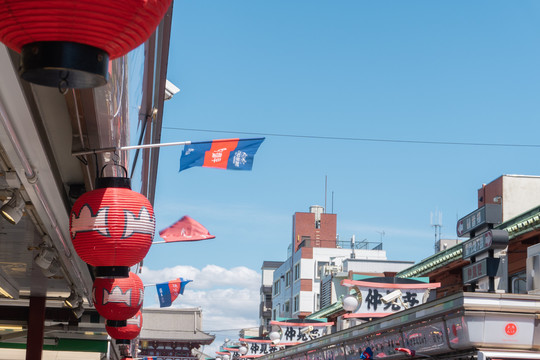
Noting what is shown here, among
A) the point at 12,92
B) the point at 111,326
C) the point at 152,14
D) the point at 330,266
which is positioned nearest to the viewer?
the point at 152,14

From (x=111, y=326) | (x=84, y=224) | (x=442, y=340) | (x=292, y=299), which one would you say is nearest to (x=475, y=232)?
(x=442, y=340)

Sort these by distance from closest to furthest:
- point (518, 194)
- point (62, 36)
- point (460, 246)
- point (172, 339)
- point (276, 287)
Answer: point (62, 36) → point (460, 246) → point (518, 194) → point (276, 287) → point (172, 339)

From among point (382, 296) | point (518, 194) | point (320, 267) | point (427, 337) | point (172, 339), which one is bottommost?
point (427, 337)

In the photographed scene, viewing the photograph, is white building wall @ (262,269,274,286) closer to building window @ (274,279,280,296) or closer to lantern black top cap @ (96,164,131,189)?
building window @ (274,279,280,296)

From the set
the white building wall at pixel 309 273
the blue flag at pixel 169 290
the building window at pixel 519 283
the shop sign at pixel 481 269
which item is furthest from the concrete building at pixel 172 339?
the shop sign at pixel 481 269

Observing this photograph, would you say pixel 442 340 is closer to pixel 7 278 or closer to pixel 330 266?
pixel 7 278

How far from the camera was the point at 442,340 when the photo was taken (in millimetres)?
12953

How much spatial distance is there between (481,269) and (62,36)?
37.3 ft

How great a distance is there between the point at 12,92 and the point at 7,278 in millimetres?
10611

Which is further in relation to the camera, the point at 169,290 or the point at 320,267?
the point at 320,267

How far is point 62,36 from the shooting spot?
119 inches

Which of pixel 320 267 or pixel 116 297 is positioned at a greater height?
pixel 320 267

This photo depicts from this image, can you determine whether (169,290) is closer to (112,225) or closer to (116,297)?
(116,297)

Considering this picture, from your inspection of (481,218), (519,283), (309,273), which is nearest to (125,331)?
(481,218)
